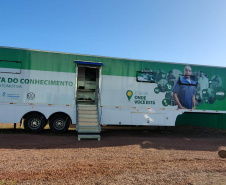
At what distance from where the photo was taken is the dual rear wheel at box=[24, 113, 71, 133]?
8945mm

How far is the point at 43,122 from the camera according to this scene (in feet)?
29.7

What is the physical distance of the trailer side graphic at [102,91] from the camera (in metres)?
8.73

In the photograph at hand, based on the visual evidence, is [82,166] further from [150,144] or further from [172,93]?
[172,93]

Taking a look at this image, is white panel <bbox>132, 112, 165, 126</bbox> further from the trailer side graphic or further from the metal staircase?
the metal staircase

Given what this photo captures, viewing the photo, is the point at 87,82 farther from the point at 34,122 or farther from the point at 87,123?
the point at 34,122

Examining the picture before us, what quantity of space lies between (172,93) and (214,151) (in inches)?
147

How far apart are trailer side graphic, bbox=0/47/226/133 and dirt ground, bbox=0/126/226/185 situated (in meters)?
1.54

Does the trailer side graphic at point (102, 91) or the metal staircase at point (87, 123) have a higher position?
the trailer side graphic at point (102, 91)

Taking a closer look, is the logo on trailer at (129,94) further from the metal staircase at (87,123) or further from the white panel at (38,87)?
the white panel at (38,87)

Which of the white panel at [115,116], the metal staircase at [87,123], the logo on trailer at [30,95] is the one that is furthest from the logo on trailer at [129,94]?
the logo on trailer at [30,95]

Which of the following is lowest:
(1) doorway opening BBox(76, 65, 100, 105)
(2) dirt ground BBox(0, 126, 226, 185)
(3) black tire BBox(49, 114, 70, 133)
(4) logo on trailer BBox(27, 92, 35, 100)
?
(2) dirt ground BBox(0, 126, 226, 185)

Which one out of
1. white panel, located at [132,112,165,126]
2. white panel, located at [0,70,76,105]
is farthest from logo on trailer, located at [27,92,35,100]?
white panel, located at [132,112,165,126]

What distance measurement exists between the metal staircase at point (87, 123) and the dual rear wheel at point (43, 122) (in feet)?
3.04

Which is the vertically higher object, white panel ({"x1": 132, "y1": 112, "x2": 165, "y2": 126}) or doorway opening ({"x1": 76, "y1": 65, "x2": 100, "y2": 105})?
doorway opening ({"x1": 76, "y1": 65, "x2": 100, "y2": 105})
